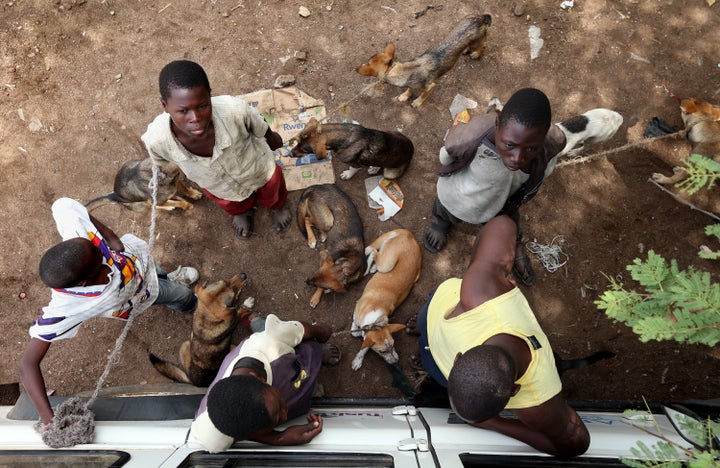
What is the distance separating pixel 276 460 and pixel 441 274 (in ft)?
9.58

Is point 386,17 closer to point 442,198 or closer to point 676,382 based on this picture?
point 442,198

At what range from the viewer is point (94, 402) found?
318 centimetres

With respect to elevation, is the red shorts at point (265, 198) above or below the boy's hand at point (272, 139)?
below

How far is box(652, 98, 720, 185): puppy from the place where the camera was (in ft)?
A: 14.5

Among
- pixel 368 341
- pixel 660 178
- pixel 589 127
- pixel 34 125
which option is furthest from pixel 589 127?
pixel 34 125

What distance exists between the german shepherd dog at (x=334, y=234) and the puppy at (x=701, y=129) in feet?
11.5

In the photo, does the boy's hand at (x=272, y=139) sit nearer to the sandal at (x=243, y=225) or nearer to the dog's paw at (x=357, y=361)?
the sandal at (x=243, y=225)

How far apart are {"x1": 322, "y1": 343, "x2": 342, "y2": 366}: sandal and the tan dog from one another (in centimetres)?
409

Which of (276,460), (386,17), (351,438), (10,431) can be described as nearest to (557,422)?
(351,438)

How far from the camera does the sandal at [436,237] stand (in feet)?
15.5

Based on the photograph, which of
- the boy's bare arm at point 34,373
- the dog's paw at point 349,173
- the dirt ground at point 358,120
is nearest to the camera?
the boy's bare arm at point 34,373

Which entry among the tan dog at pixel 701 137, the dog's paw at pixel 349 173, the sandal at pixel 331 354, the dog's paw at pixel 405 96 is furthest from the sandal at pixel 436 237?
the tan dog at pixel 701 137

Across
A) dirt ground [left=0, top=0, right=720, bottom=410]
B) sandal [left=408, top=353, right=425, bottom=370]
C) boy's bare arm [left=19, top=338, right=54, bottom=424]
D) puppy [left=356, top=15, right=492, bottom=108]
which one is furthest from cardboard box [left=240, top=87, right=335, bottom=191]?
boy's bare arm [left=19, top=338, right=54, bottom=424]

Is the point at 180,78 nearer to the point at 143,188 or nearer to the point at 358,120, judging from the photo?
A: the point at 143,188
